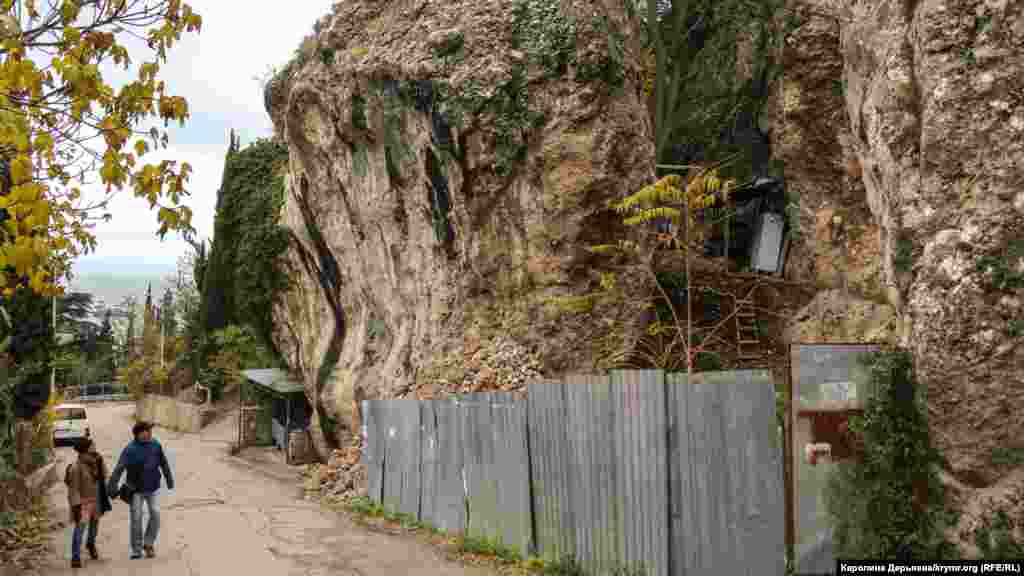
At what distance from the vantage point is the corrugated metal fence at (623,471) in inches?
289

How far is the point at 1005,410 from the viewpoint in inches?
221

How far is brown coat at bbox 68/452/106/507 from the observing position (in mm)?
11352

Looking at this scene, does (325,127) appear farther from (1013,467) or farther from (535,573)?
(1013,467)

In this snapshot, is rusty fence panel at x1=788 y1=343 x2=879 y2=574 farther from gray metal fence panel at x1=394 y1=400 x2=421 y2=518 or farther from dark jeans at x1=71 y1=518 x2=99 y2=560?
dark jeans at x1=71 y1=518 x2=99 y2=560

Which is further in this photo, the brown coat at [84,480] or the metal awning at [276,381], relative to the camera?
the metal awning at [276,381]

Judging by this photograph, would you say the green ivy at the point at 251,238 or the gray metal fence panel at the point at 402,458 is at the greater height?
the green ivy at the point at 251,238

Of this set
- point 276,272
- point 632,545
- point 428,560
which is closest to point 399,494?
point 428,560

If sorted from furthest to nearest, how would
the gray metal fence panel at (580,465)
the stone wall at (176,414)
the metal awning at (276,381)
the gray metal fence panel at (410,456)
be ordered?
1. the stone wall at (176,414)
2. the metal awning at (276,381)
3. the gray metal fence panel at (410,456)
4. the gray metal fence panel at (580,465)

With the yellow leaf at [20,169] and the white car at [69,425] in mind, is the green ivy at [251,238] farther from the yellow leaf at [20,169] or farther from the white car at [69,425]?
the yellow leaf at [20,169]

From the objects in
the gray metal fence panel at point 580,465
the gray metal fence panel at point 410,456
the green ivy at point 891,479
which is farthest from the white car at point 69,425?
the green ivy at point 891,479

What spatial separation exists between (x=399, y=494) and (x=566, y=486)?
5288mm

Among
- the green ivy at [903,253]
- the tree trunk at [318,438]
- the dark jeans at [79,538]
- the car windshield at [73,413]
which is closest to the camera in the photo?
the green ivy at [903,253]

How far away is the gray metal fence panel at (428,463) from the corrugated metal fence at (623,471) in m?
0.06

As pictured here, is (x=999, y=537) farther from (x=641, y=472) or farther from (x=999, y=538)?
(x=641, y=472)
